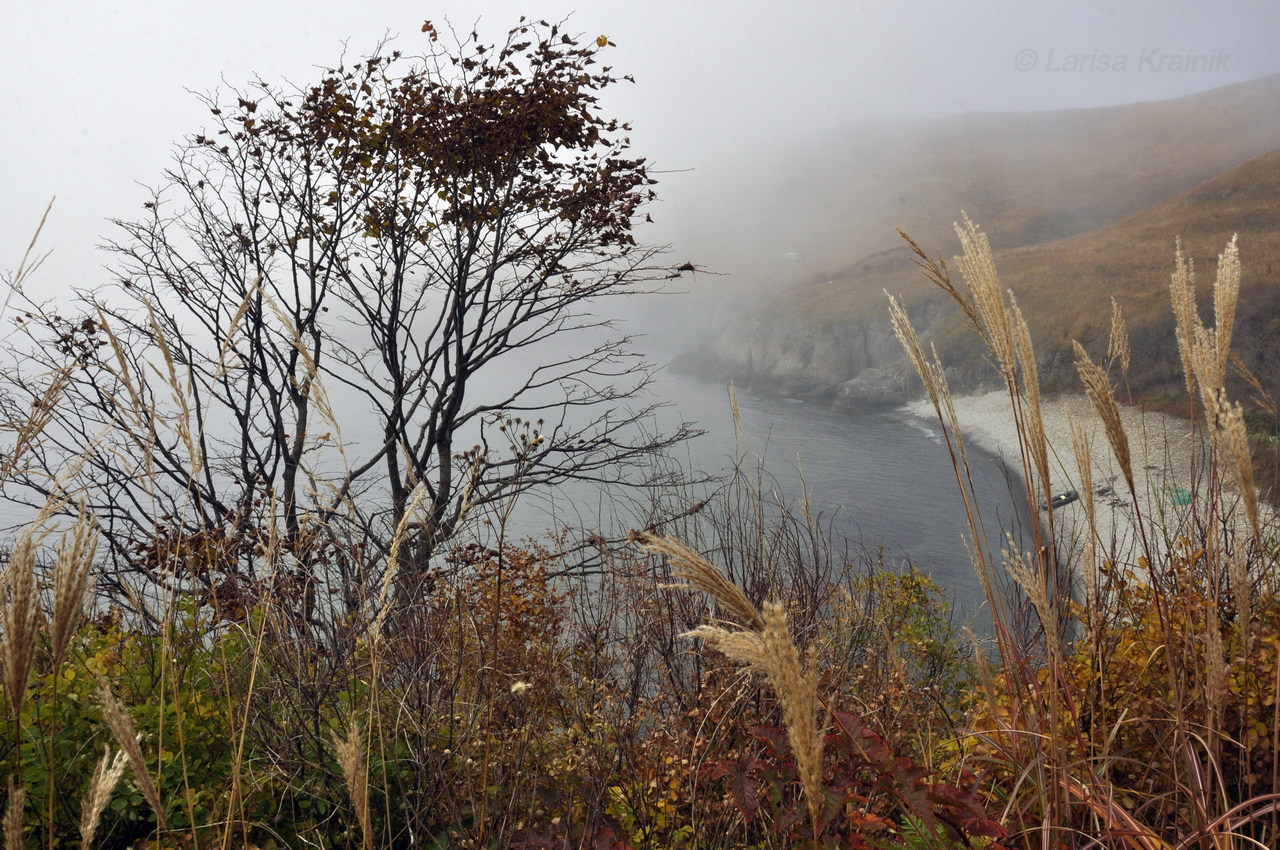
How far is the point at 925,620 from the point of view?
6508 millimetres

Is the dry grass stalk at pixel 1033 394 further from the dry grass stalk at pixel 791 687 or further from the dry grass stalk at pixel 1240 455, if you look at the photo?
Result: the dry grass stalk at pixel 791 687

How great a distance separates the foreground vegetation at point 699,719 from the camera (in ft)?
3.74

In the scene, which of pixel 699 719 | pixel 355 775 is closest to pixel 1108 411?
pixel 355 775

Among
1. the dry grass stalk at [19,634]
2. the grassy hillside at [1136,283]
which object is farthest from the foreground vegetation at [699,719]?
the grassy hillside at [1136,283]

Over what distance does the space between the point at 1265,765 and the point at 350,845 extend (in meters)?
2.54

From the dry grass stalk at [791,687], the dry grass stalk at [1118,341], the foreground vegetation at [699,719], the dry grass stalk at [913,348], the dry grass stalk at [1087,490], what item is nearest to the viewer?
the dry grass stalk at [791,687]

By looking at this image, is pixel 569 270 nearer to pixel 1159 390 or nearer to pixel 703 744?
pixel 703 744

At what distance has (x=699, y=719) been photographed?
2.29 metres

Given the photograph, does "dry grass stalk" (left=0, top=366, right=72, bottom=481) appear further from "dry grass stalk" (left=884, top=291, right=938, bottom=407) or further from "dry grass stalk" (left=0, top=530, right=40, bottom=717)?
"dry grass stalk" (left=884, top=291, right=938, bottom=407)

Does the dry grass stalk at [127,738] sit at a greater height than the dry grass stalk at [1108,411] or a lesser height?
lesser

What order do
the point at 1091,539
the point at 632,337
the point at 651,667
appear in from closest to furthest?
the point at 1091,539 < the point at 651,667 < the point at 632,337

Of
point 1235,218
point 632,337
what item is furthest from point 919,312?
point 632,337

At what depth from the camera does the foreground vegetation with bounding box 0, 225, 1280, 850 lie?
1.14 metres

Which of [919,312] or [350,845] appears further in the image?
[919,312]
